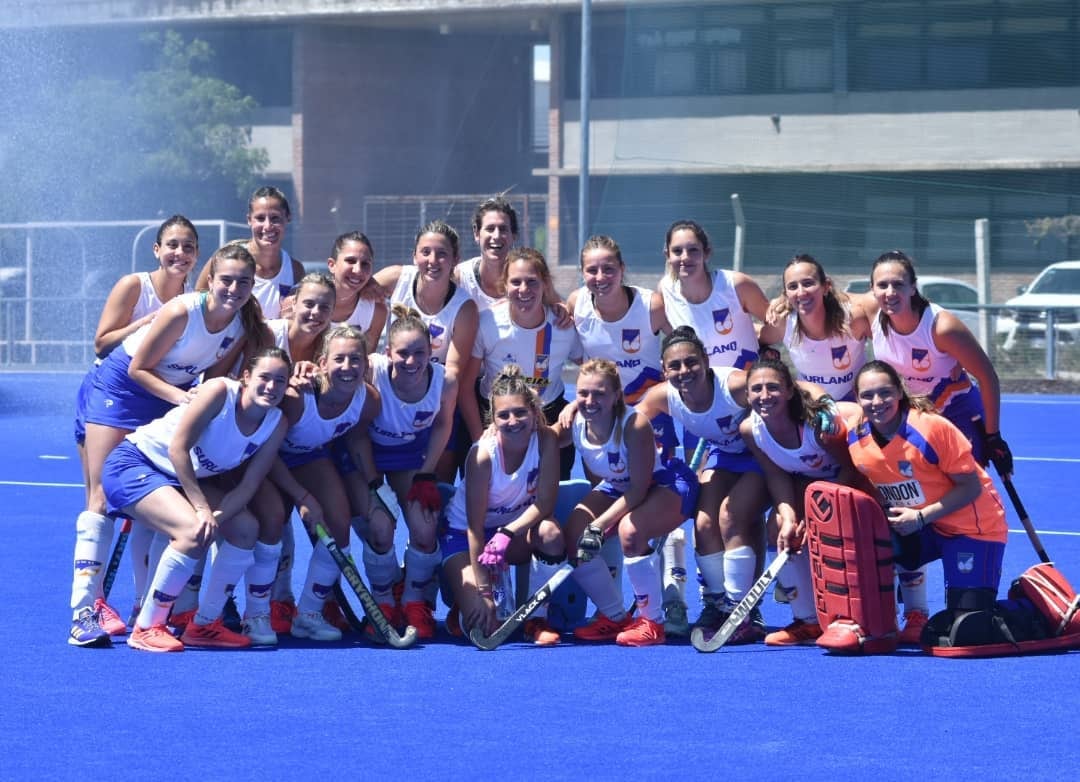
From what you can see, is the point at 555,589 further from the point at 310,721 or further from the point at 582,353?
the point at 310,721

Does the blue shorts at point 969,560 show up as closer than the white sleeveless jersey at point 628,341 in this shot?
Yes

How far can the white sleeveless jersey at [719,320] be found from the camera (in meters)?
6.79

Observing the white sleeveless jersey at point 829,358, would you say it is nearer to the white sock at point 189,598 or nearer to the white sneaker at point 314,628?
the white sneaker at point 314,628

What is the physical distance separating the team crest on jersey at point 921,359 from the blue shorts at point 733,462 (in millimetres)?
810

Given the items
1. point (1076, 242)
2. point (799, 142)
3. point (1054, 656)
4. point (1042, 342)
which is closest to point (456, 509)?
point (1054, 656)

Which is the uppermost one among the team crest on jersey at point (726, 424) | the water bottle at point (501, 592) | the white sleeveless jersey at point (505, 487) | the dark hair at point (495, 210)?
the dark hair at point (495, 210)

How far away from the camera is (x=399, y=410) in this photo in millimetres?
6398

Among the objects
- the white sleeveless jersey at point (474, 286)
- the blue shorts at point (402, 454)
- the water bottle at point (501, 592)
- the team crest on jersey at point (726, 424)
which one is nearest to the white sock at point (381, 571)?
the blue shorts at point (402, 454)

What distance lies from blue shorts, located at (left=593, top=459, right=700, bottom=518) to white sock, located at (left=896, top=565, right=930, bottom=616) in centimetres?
84

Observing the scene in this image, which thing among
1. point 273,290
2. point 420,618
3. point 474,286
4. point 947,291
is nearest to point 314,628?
point 420,618

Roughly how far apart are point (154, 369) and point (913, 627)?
10.1 ft

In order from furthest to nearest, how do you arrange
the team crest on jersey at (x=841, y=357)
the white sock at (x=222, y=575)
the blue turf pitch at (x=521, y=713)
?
the team crest on jersey at (x=841, y=357) < the white sock at (x=222, y=575) < the blue turf pitch at (x=521, y=713)

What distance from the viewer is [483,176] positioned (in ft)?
109

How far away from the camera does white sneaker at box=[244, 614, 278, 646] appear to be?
6043 mm
